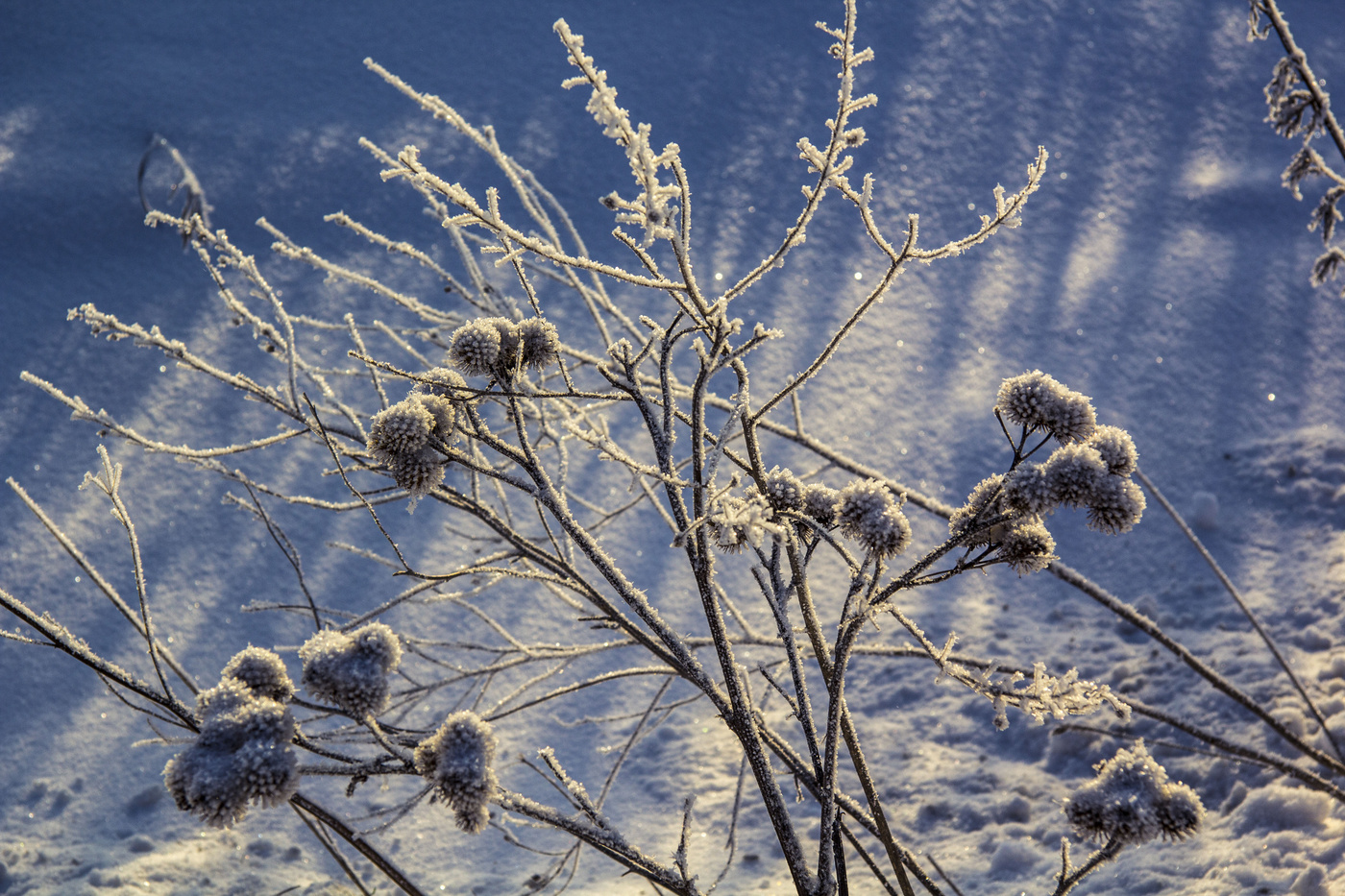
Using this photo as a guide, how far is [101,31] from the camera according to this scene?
400 centimetres

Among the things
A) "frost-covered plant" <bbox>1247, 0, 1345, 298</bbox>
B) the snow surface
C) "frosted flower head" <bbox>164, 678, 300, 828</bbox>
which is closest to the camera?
"frosted flower head" <bbox>164, 678, 300, 828</bbox>

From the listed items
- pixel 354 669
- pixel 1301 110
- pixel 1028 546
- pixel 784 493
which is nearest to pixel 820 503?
pixel 784 493

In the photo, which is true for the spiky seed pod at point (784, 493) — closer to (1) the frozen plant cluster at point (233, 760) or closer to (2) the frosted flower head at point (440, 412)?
(2) the frosted flower head at point (440, 412)

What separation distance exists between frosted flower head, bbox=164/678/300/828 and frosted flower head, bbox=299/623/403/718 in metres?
0.03

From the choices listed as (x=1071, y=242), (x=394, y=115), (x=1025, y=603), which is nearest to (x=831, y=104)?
(x=1071, y=242)

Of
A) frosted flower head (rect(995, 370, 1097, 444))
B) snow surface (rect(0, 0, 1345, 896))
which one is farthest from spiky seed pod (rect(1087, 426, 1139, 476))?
snow surface (rect(0, 0, 1345, 896))

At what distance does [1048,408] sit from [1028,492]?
8cm

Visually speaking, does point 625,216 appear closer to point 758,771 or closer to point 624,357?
point 624,357

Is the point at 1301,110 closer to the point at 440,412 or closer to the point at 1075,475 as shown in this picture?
the point at 1075,475

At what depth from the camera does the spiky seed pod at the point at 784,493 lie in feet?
2.46

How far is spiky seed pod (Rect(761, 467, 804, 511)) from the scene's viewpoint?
749 millimetres

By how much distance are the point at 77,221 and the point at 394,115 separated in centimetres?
128

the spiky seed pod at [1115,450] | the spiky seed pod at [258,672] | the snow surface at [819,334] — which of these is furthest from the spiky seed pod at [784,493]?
the snow surface at [819,334]

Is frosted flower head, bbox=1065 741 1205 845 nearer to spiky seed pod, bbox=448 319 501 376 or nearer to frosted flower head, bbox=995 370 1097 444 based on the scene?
frosted flower head, bbox=995 370 1097 444
